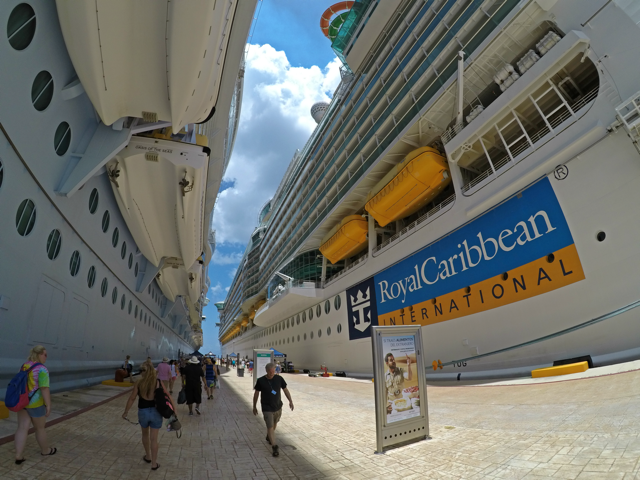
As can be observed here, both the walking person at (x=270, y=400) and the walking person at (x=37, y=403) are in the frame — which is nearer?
the walking person at (x=37, y=403)

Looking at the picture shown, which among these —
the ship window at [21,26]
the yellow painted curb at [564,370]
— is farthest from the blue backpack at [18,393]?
the yellow painted curb at [564,370]

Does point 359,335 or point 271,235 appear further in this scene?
point 271,235

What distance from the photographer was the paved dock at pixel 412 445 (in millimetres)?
3420

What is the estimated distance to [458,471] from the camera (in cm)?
350

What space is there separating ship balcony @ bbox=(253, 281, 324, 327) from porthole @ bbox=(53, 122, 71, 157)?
58.9ft

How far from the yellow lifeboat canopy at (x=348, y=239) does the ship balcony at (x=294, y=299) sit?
3273 millimetres

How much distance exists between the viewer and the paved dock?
11.2 feet

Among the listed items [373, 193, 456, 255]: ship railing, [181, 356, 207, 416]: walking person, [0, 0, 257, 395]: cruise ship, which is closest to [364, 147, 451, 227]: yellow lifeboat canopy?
[373, 193, 456, 255]: ship railing

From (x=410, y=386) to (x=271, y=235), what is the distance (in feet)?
135

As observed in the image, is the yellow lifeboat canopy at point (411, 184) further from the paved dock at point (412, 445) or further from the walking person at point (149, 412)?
the walking person at point (149, 412)

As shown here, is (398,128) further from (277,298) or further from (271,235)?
(271,235)

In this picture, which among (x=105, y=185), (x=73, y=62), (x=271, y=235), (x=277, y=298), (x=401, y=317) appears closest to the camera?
(x=73, y=62)

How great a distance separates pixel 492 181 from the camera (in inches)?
460

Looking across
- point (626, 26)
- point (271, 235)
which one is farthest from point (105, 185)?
point (271, 235)
